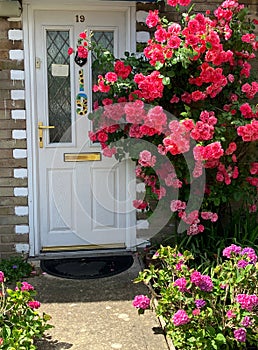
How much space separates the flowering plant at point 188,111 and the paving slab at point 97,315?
851 millimetres

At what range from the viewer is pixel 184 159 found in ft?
13.2

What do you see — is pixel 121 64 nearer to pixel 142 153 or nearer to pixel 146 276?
pixel 142 153

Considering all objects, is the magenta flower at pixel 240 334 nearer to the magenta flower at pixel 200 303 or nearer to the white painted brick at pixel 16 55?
the magenta flower at pixel 200 303

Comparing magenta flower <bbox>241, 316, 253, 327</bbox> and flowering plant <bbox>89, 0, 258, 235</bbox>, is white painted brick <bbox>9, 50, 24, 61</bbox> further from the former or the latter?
magenta flower <bbox>241, 316, 253, 327</bbox>

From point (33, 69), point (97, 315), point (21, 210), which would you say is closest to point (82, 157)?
point (21, 210)

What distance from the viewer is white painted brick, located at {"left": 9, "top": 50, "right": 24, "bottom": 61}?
14.3ft

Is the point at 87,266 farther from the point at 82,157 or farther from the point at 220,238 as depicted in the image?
the point at 220,238

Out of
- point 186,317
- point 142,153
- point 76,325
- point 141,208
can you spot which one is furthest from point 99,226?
point 186,317

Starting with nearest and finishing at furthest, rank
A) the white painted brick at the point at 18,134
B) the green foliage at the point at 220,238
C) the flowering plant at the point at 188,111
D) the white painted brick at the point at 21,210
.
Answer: the flowering plant at the point at 188,111 → the green foliage at the point at 220,238 → the white painted brick at the point at 18,134 → the white painted brick at the point at 21,210

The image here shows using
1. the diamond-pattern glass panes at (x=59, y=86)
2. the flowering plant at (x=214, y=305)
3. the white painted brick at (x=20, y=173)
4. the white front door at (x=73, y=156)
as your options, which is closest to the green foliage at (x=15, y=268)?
the white front door at (x=73, y=156)

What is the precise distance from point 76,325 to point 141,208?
1445mm

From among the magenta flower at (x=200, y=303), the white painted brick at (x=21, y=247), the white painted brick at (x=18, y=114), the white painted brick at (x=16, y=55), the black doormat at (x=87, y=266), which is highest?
the white painted brick at (x=16, y=55)

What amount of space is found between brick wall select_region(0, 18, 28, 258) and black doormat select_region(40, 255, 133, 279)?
396mm

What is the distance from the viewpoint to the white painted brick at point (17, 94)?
4402mm
